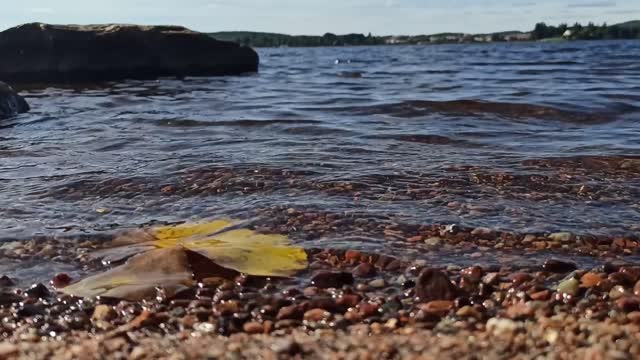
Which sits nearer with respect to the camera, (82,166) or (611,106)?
(82,166)

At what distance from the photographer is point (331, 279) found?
287cm

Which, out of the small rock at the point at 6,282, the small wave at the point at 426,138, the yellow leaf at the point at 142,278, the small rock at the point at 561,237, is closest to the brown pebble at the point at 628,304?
the small rock at the point at 561,237

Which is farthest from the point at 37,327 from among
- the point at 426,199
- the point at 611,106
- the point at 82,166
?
the point at 611,106

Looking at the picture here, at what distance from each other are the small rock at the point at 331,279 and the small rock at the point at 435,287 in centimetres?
29

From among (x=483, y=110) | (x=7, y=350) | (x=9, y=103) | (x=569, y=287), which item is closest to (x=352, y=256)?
(x=569, y=287)

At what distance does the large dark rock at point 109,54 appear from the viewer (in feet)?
67.1

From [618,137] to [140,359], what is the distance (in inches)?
218

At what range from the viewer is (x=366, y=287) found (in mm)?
2830

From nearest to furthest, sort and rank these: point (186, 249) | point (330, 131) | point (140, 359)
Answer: point (140, 359) < point (186, 249) < point (330, 131)

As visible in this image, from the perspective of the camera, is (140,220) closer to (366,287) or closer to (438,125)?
(366,287)

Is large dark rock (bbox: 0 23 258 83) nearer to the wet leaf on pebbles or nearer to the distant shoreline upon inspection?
the wet leaf on pebbles

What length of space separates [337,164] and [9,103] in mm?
6056

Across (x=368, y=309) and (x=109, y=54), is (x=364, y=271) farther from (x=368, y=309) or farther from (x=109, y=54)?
(x=109, y=54)

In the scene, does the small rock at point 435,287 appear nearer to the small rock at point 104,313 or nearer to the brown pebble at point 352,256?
the brown pebble at point 352,256
